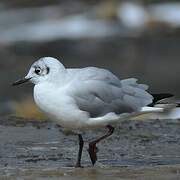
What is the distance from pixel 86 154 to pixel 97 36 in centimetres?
1838

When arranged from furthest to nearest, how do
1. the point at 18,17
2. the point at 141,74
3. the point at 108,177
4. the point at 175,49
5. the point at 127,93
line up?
the point at 18,17 → the point at 175,49 → the point at 141,74 → the point at 127,93 → the point at 108,177

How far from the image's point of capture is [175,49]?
24.8 metres

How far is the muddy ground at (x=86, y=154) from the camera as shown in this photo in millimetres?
6762

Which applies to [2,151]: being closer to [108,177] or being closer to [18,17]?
[108,177]

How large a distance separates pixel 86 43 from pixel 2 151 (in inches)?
688

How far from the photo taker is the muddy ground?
676 centimetres

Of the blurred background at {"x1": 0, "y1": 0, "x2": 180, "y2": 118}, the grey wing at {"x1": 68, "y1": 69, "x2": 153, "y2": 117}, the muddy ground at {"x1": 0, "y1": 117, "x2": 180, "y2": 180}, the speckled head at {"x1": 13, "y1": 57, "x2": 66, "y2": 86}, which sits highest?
the blurred background at {"x1": 0, "y1": 0, "x2": 180, "y2": 118}

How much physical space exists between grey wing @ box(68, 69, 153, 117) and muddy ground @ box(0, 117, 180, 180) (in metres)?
0.48

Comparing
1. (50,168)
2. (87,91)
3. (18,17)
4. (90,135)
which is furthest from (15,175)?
(18,17)

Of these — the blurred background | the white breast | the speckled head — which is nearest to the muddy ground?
the white breast

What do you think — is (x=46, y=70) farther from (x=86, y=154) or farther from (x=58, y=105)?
(x=86, y=154)

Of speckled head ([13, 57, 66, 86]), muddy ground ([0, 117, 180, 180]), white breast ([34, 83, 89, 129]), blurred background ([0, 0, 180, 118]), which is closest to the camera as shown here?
muddy ground ([0, 117, 180, 180])

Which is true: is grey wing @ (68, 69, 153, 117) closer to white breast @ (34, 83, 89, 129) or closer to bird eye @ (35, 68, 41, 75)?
white breast @ (34, 83, 89, 129)

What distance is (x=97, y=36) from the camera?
2614 cm
